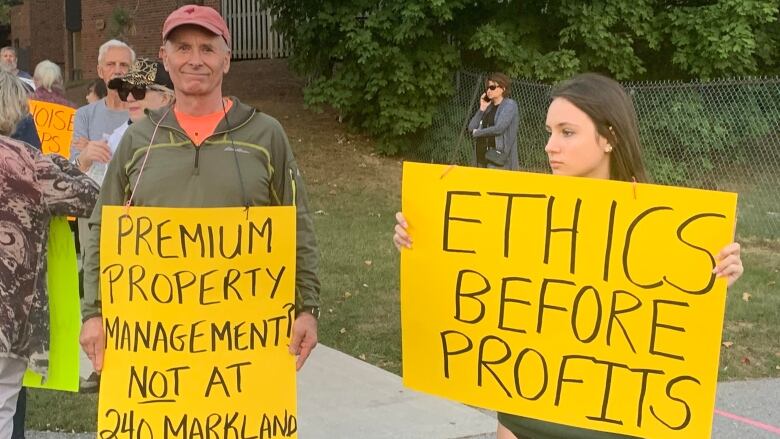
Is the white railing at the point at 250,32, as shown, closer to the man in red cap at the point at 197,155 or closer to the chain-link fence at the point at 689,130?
the chain-link fence at the point at 689,130

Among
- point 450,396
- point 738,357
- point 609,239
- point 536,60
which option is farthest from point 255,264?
point 536,60

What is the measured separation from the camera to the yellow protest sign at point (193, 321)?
2.87 meters

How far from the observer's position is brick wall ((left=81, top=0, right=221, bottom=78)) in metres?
23.6

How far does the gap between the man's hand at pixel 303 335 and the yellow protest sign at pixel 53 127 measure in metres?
5.03

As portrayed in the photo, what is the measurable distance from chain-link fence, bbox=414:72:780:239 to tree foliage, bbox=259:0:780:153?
43 cm

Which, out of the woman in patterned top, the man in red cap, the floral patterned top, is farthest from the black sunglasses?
the man in red cap

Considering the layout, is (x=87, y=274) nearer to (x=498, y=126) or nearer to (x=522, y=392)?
(x=522, y=392)

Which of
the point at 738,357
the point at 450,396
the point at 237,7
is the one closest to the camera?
the point at 450,396

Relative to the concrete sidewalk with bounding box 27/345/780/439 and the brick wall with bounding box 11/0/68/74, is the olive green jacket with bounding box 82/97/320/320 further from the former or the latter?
the brick wall with bounding box 11/0/68/74

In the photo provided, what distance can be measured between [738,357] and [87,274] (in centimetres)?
490

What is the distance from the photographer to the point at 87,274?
2967 mm

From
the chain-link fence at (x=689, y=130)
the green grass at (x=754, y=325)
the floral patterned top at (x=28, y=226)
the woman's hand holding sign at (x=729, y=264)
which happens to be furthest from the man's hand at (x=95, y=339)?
the chain-link fence at (x=689, y=130)

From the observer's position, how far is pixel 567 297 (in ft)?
8.78

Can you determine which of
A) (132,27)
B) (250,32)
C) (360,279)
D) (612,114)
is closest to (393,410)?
(612,114)
